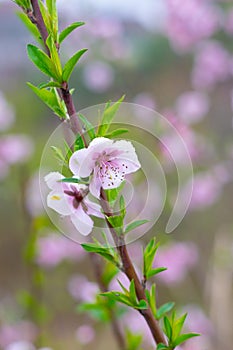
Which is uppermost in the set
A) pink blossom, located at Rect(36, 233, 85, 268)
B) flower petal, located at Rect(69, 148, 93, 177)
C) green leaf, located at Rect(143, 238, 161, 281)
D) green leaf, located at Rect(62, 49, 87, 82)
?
pink blossom, located at Rect(36, 233, 85, 268)

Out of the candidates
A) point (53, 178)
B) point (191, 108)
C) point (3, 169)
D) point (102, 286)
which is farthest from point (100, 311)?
point (191, 108)

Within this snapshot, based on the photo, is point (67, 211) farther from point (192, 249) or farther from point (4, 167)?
point (192, 249)

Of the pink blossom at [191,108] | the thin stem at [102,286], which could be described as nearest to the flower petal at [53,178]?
the thin stem at [102,286]

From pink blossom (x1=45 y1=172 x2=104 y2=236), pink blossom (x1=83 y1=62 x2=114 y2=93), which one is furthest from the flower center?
pink blossom (x1=83 y1=62 x2=114 y2=93)

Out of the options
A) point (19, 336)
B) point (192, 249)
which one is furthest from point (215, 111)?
point (19, 336)

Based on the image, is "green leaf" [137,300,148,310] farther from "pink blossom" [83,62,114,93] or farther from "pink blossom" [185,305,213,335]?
"pink blossom" [83,62,114,93]

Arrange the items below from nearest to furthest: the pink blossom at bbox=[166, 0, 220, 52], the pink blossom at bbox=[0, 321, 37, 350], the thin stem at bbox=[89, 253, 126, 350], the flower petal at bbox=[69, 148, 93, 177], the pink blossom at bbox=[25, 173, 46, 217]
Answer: the flower petal at bbox=[69, 148, 93, 177]
the thin stem at bbox=[89, 253, 126, 350]
the pink blossom at bbox=[0, 321, 37, 350]
the pink blossom at bbox=[25, 173, 46, 217]
the pink blossom at bbox=[166, 0, 220, 52]

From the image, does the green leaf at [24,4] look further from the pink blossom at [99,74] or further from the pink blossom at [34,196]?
the pink blossom at [99,74]
